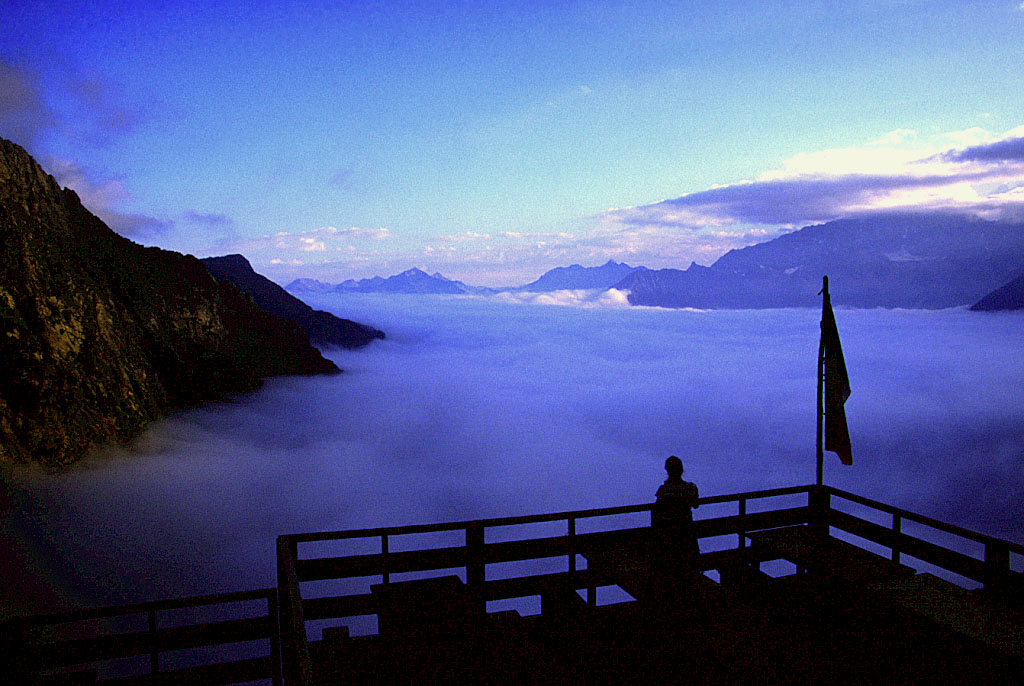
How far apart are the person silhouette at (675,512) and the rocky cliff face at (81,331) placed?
45.1m

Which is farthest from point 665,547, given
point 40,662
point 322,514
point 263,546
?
point 322,514

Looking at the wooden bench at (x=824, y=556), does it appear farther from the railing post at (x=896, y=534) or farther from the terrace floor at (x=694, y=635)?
the railing post at (x=896, y=534)

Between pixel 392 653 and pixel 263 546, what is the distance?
272 ft

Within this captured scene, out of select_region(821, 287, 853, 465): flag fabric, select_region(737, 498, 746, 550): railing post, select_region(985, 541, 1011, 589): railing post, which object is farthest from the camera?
select_region(821, 287, 853, 465): flag fabric

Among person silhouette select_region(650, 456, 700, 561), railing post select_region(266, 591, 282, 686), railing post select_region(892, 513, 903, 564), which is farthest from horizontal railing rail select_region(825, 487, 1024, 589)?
railing post select_region(266, 591, 282, 686)

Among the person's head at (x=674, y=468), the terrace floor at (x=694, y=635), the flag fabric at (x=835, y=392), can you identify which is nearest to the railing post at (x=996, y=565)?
the terrace floor at (x=694, y=635)

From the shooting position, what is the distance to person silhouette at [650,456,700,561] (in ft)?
20.4

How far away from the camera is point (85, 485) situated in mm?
45750

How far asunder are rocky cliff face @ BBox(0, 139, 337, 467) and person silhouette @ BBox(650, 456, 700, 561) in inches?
1774

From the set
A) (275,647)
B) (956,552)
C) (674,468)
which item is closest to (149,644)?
(275,647)

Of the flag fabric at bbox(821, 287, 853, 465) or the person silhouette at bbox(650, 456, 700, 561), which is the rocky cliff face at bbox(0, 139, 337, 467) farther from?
the flag fabric at bbox(821, 287, 853, 465)

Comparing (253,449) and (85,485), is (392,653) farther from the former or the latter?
(253,449)

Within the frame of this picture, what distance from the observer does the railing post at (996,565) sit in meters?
6.48

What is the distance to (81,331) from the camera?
153ft
